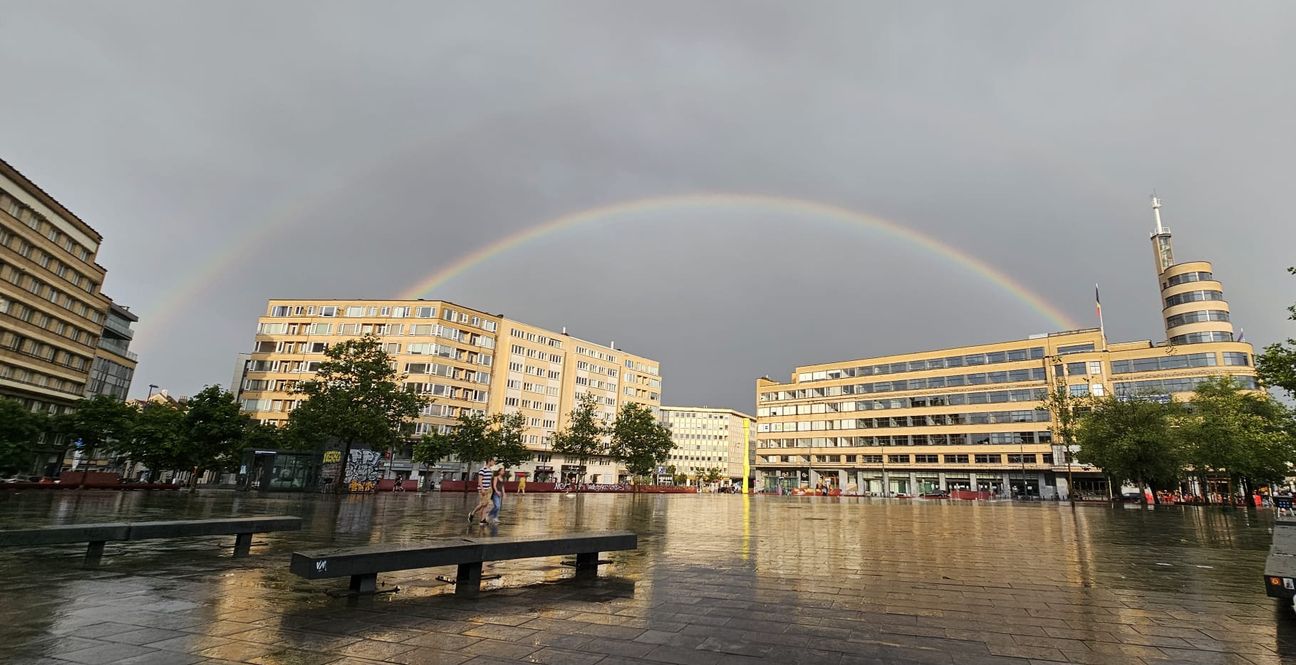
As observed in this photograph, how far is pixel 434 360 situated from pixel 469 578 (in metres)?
84.2

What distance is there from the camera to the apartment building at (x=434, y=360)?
3445 inches

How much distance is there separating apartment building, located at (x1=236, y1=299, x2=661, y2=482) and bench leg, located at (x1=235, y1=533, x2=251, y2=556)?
72274 millimetres

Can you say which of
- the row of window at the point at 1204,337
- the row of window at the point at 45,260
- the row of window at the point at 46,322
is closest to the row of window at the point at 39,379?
the row of window at the point at 46,322

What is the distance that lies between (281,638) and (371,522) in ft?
49.3

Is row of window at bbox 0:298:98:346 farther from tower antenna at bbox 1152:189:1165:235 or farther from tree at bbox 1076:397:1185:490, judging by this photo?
tower antenna at bbox 1152:189:1165:235

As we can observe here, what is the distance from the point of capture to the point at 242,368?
9538 cm

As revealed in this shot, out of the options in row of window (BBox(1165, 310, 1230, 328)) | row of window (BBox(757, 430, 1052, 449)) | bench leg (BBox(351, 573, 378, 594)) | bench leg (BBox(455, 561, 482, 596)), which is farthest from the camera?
row of window (BBox(757, 430, 1052, 449))

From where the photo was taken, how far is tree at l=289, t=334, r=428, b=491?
3878 centimetres

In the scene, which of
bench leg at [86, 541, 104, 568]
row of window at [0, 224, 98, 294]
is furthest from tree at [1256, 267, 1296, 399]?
row of window at [0, 224, 98, 294]

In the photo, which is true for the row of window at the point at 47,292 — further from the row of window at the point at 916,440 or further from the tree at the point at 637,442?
the row of window at the point at 916,440

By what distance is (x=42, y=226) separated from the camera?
54.9m

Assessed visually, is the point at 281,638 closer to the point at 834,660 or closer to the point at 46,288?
the point at 834,660

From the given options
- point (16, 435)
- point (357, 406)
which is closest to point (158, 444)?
point (16, 435)

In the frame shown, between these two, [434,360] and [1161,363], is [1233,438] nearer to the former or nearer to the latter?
[1161,363]
